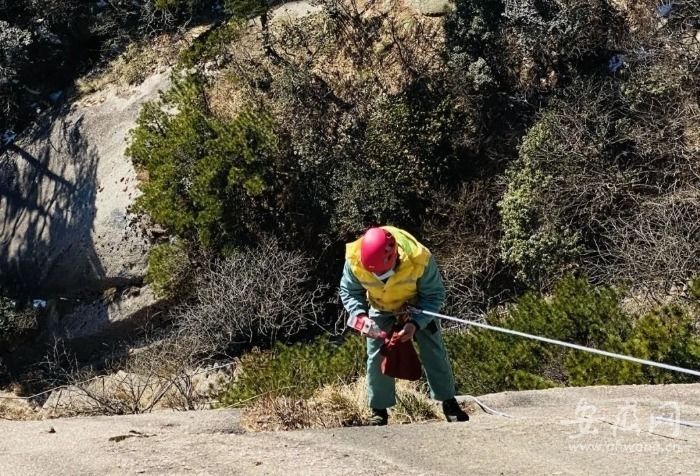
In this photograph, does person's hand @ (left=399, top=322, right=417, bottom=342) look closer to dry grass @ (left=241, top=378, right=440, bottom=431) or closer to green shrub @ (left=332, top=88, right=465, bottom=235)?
dry grass @ (left=241, top=378, right=440, bottom=431)

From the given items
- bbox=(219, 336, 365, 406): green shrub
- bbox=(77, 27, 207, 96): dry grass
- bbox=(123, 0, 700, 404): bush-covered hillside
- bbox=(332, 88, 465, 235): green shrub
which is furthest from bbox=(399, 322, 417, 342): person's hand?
bbox=(77, 27, 207, 96): dry grass

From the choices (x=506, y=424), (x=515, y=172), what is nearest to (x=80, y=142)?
(x=515, y=172)

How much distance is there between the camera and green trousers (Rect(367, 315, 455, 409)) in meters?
4.66

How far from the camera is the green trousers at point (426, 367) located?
466 centimetres

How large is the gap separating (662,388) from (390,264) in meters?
2.07

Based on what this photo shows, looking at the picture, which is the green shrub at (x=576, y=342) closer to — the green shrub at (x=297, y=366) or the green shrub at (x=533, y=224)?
the green shrub at (x=297, y=366)

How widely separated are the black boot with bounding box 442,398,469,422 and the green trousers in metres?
0.04

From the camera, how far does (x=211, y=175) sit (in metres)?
11.0

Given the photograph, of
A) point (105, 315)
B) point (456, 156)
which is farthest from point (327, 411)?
point (105, 315)

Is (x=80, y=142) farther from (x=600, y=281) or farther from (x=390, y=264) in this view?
(x=390, y=264)

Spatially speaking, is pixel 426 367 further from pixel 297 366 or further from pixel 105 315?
pixel 105 315

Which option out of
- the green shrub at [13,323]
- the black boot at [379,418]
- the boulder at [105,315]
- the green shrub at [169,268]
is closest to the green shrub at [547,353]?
the black boot at [379,418]

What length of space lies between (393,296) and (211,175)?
6.97 m

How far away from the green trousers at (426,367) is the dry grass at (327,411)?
0.80 ft
